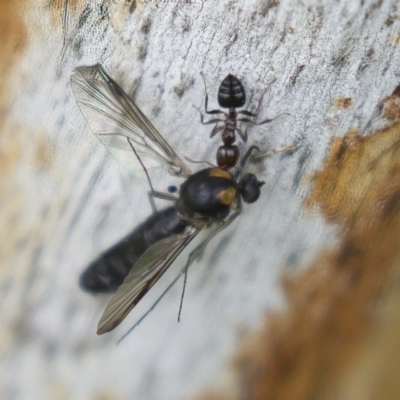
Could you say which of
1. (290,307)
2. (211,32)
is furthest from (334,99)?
(290,307)

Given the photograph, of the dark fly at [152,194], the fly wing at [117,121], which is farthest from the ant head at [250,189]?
the fly wing at [117,121]

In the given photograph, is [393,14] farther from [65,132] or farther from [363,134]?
[65,132]

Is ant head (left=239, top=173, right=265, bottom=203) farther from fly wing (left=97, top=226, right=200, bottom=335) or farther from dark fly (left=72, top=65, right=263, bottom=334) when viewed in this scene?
fly wing (left=97, top=226, right=200, bottom=335)

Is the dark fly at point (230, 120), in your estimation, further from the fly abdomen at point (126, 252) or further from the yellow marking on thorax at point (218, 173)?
the fly abdomen at point (126, 252)

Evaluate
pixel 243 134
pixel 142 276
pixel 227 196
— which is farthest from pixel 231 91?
pixel 142 276

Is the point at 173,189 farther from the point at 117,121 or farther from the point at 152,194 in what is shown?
the point at 117,121

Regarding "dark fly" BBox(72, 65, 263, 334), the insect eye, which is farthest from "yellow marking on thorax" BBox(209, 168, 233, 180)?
the insect eye
